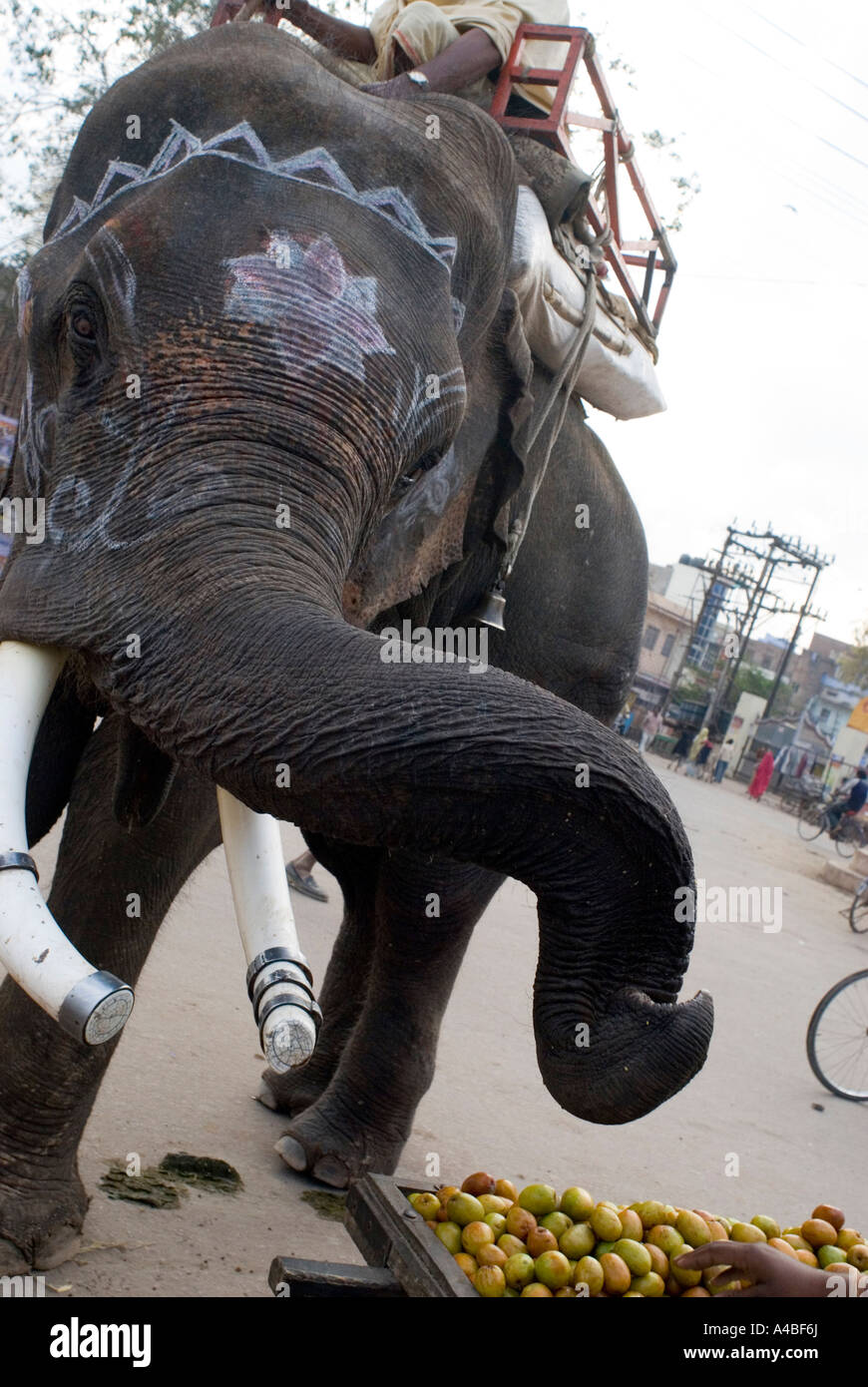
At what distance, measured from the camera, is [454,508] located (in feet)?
10.3

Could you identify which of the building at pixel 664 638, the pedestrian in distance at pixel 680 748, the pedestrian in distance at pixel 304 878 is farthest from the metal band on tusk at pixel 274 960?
the building at pixel 664 638

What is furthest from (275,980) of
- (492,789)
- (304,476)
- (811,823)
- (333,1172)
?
(811,823)

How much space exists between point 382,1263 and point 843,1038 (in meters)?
5.13

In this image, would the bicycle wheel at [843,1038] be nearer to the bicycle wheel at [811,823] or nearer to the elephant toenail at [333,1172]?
the elephant toenail at [333,1172]

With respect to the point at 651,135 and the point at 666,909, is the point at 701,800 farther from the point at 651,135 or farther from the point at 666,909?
the point at 666,909

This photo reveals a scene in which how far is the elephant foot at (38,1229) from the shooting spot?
280 cm

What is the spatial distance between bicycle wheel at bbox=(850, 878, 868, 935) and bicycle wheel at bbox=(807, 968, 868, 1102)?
665 centimetres

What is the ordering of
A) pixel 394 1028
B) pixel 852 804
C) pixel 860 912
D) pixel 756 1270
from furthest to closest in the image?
pixel 852 804 < pixel 860 912 < pixel 394 1028 < pixel 756 1270

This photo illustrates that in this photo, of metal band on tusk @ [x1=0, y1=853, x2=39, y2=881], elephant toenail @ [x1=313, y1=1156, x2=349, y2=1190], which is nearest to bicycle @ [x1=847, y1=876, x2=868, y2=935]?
elephant toenail @ [x1=313, y1=1156, x2=349, y2=1190]

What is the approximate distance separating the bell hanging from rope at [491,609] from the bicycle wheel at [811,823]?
23647mm

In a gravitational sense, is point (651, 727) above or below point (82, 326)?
below

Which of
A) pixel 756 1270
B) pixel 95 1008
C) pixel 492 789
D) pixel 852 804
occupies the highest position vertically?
pixel 492 789

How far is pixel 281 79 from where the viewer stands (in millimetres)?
2695

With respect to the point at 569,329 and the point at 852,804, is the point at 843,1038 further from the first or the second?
the point at 852,804
